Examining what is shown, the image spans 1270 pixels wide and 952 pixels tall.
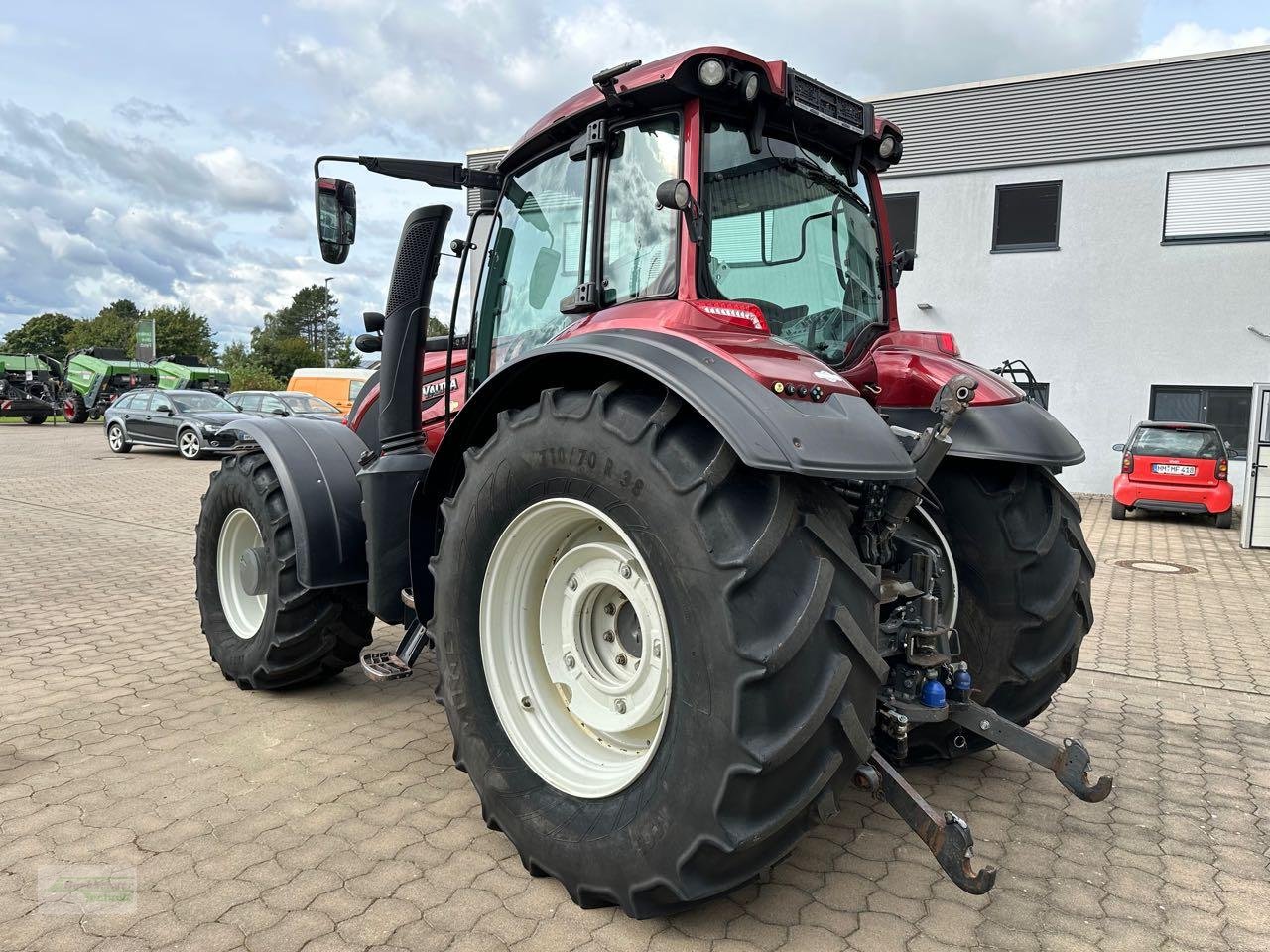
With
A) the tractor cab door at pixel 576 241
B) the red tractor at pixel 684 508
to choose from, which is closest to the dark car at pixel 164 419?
the red tractor at pixel 684 508

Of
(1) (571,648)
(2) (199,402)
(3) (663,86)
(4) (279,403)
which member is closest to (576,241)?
(3) (663,86)

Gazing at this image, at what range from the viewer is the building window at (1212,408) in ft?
47.8

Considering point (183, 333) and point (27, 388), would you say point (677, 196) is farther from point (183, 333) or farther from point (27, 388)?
point (183, 333)

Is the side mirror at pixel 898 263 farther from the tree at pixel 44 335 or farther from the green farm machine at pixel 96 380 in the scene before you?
the tree at pixel 44 335

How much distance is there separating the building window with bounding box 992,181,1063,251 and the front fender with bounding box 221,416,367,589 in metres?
14.9

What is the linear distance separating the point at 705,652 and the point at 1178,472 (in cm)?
1266

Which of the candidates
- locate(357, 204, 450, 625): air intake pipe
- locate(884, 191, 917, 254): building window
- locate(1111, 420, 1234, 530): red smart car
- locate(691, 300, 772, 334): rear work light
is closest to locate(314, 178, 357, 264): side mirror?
locate(357, 204, 450, 625): air intake pipe

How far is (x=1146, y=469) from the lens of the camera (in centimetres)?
1249

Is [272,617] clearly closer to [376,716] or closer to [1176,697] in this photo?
[376,716]

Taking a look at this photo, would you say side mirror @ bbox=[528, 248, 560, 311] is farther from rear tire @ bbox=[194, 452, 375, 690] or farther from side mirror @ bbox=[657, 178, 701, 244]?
rear tire @ bbox=[194, 452, 375, 690]

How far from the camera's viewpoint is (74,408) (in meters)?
33.5

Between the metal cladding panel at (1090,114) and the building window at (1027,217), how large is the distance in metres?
0.49

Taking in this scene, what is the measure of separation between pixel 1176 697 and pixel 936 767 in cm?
214

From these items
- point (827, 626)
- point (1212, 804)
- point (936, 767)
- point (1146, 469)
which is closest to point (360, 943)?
point (827, 626)
